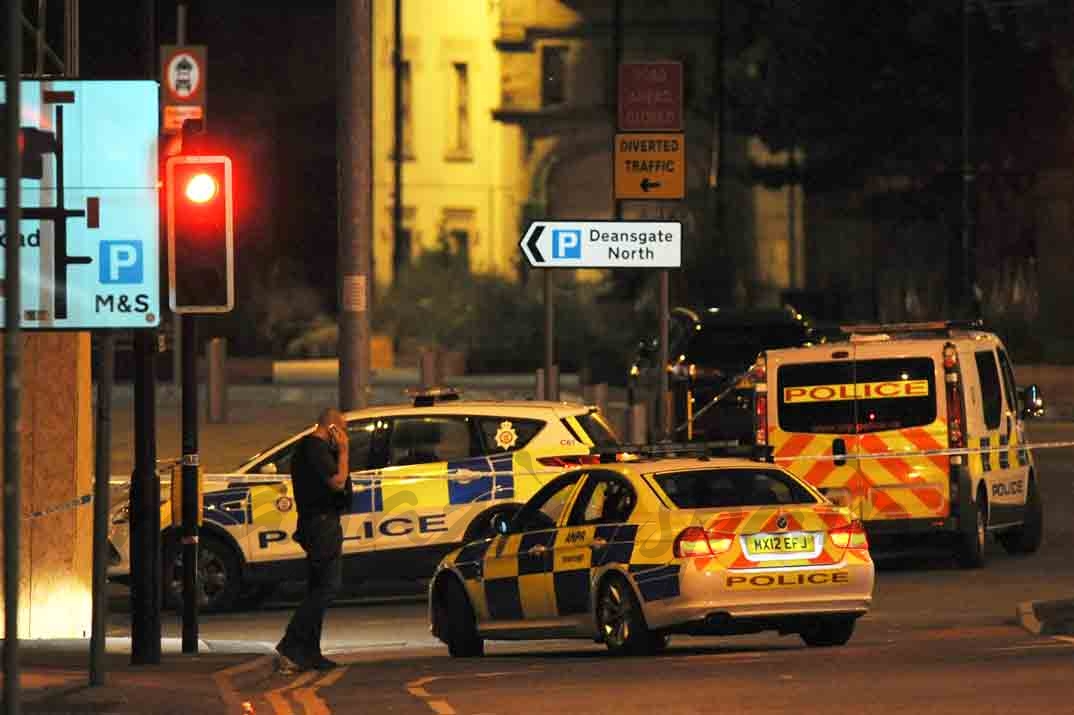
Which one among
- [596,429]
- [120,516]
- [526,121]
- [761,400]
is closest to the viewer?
[120,516]

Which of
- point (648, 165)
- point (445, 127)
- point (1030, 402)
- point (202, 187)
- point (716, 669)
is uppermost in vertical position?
point (445, 127)

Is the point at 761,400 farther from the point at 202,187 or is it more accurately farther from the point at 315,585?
the point at 202,187

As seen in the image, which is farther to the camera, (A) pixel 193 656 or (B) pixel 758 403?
(B) pixel 758 403

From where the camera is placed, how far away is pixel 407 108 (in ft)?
195

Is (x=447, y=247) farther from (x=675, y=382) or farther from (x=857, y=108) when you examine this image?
(x=675, y=382)

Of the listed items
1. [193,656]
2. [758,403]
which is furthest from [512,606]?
[758,403]

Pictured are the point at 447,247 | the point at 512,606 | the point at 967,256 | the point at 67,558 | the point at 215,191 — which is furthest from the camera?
the point at 447,247

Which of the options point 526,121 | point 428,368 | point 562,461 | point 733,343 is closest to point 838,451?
point 562,461

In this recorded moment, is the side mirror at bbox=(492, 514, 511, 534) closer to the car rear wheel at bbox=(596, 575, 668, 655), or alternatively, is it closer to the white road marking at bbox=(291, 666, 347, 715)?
the car rear wheel at bbox=(596, 575, 668, 655)

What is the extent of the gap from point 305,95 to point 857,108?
12420 mm

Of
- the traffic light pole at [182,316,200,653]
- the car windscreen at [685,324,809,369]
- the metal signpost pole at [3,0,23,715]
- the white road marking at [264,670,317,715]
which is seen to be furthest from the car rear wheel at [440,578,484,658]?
the car windscreen at [685,324,809,369]

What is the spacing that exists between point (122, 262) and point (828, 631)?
17.7ft

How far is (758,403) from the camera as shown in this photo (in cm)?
2203

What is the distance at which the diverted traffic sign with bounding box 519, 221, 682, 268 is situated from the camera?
2277 cm
